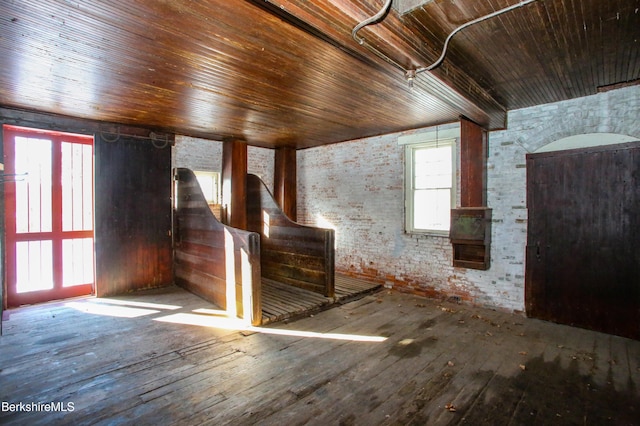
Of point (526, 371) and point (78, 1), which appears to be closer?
point (78, 1)

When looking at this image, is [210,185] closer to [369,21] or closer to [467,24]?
[369,21]

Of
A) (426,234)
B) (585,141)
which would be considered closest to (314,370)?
(426,234)

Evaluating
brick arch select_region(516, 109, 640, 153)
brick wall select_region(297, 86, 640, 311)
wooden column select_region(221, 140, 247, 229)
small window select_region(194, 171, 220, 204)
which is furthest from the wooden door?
brick arch select_region(516, 109, 640, 153)

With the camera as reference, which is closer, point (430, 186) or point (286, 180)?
point (430, 186)

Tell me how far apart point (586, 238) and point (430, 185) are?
2.16 meters

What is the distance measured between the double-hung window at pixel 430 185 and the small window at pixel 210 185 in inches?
143

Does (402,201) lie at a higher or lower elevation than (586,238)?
higher

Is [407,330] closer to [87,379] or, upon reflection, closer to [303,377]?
[303,377]

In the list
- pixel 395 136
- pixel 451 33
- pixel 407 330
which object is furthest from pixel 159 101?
pixel 407 330

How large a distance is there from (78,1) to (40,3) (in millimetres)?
257

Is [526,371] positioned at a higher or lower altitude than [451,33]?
lower

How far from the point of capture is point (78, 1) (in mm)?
2049

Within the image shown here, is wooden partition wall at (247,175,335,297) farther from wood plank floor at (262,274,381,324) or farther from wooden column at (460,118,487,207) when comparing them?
wooden column at (460,118,487,207)

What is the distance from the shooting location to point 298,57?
114 inches
